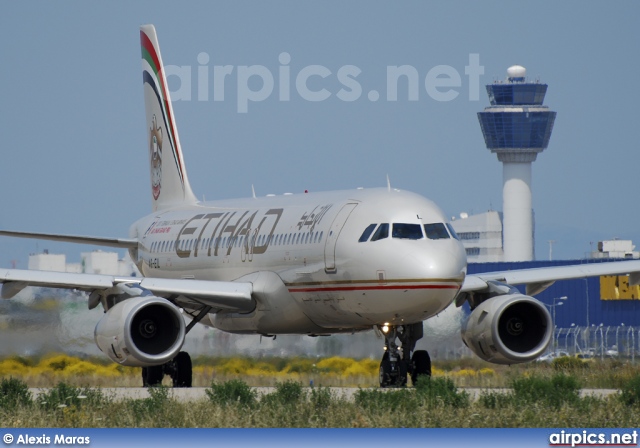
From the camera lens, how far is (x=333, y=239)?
2742 cm

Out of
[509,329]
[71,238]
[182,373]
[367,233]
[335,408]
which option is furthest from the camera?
[71,238]

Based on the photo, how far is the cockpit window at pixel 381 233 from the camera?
26.4 metres

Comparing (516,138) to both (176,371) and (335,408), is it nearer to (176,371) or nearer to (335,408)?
(176,371)

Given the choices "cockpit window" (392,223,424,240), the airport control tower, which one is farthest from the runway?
the airport control tower

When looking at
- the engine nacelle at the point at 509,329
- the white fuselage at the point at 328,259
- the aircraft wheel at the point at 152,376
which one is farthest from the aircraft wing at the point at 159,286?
the engine nacelle at the point at 509,329

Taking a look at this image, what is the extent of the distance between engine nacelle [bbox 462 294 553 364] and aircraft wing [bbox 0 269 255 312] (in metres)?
4.73

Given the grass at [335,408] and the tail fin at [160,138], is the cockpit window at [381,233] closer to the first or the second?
the grass at [335,408]

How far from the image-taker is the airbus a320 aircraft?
85.8 feet

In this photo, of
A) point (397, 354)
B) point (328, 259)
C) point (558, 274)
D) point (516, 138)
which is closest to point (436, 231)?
point (328, 259)

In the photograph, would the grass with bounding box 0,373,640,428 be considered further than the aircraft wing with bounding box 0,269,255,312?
No

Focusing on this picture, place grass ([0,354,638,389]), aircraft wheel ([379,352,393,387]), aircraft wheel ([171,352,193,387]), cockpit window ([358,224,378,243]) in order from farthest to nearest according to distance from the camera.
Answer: grass ([0,354,638,389]) → aircraft wheel ([171,352,193,387]) → aircraft wheel ([379,352,393,387]) → cockpit window ([358,224,378,243])

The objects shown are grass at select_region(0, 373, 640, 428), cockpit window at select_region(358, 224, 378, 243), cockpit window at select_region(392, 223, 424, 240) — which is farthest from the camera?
cockpit window at select_region(358, 224, 378, 243)

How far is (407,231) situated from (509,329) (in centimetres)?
353

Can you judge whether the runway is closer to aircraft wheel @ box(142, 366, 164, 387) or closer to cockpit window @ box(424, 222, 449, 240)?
aircraft wheel @ box(142, 366, 164, 387)
